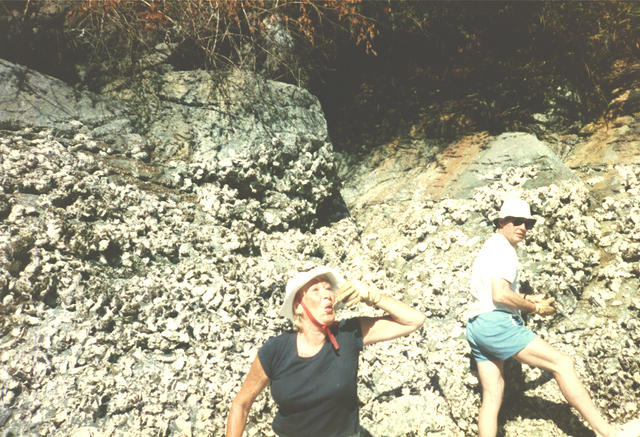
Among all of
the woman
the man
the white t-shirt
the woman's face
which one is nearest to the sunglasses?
the man

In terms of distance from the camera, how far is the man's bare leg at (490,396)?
2955 mm

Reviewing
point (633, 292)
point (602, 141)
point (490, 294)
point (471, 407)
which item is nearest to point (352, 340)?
point (490, 294)

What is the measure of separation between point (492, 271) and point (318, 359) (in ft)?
4.80

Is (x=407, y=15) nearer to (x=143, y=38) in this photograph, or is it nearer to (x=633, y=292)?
(x=143, y=38)

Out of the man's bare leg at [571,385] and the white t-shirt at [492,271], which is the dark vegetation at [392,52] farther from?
the man's bare leg at [571,385]

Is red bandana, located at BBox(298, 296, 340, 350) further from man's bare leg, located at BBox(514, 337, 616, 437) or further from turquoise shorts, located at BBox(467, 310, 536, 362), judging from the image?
man's bare leg, located at BBox(514, 337, 616, 437)

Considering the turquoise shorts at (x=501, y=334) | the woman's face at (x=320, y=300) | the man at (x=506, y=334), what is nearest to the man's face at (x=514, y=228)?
the man at (x=506, y=334)

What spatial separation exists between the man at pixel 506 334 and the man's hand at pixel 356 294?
1.11m

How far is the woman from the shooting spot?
2.18 meters

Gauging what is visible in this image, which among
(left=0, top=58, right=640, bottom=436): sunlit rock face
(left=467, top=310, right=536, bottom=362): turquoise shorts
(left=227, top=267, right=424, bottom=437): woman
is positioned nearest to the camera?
(left=227, top=267, right=424, bottom=437): woman

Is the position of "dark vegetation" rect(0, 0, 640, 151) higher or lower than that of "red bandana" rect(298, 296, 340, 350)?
higher

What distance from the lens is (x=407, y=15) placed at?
5.50 meters

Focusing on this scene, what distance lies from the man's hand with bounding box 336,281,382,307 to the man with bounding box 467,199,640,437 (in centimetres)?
111

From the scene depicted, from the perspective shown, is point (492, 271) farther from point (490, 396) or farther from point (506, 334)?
point (490, 396)
